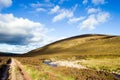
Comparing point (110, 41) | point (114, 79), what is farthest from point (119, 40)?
point (114, 79)

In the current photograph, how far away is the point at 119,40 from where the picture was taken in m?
160

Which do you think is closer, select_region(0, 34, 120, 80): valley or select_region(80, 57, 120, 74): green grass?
select_region(0, 34, 120, 80): valley

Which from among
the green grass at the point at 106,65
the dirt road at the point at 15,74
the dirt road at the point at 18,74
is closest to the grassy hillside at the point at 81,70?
the green grass at the point at 106,65

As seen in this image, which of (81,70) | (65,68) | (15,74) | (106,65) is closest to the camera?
(15,74)

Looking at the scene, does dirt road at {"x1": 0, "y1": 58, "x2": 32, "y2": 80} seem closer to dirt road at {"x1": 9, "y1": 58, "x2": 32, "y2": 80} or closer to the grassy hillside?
dirt road at {"x1": 9, "y1": 58, "x2": 32, "y2": 80}

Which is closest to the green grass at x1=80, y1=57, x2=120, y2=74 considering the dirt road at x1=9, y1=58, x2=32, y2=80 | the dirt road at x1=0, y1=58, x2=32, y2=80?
the dirt road at x1=9, y1=58, x2=32, y2=80

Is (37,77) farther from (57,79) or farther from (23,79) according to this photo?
(23,79)

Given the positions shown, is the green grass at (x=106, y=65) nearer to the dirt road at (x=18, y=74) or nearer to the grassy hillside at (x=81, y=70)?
the grassy hillside at (x=81, y=70)

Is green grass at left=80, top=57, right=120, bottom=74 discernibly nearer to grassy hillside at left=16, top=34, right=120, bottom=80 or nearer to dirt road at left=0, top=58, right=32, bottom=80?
grassy hillside at left=16, top=34, right=120, bottom=80

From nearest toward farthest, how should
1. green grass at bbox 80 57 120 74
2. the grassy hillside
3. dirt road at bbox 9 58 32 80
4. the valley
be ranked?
dirt road at bbox 9 58 32 80
the valley
the grassy hillside
green grass at bbox 80 57 120 74

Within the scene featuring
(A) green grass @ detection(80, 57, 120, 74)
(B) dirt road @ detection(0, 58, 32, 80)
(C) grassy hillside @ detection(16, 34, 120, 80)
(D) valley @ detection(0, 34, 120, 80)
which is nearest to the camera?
(B) dirt road @ detection(0, 58, 32, 80)

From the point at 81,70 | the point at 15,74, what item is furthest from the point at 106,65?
the point at 15,74

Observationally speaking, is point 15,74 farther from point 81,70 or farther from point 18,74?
point 81,70

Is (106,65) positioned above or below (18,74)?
above
